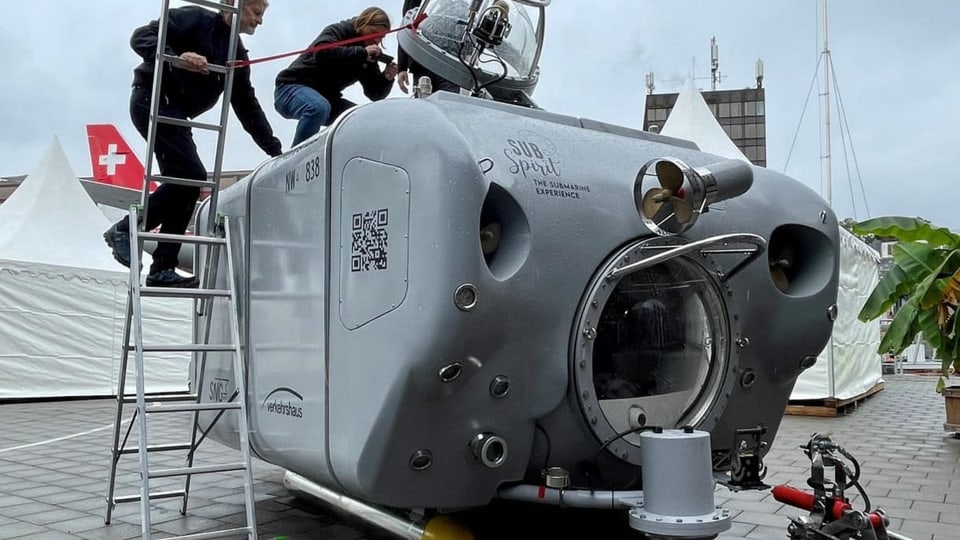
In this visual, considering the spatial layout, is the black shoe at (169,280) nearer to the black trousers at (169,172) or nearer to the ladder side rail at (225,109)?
the black trousers at (169,172)

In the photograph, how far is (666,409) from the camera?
3416 millimetres

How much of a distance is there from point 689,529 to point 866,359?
38.2ft

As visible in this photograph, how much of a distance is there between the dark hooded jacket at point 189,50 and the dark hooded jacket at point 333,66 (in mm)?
323

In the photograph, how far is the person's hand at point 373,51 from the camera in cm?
487

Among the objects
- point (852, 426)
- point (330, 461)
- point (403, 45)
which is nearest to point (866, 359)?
point (852, 426)

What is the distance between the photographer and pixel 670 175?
9.84ft

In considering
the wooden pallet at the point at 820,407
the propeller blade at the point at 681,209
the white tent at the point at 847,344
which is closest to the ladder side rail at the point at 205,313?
the propeller blade at the point at 681,209

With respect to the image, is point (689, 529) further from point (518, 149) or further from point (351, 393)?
point (518, 149)

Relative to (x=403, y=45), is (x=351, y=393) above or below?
below

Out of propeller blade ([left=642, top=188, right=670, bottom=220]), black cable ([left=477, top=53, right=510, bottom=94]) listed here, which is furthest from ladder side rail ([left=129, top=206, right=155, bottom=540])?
propeller blade ([left=642, top=188, right=670, bottom=220])

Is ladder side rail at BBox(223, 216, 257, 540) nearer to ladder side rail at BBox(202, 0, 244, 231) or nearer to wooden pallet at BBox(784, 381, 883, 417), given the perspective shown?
ladder side rail at BBox(202, 0, 244, 231)

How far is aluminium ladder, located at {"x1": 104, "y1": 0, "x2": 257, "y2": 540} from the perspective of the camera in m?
3.59

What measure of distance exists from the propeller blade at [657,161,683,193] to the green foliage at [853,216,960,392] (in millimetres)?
6182

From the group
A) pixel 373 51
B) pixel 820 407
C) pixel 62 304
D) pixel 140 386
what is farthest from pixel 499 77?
pixel 62 304
